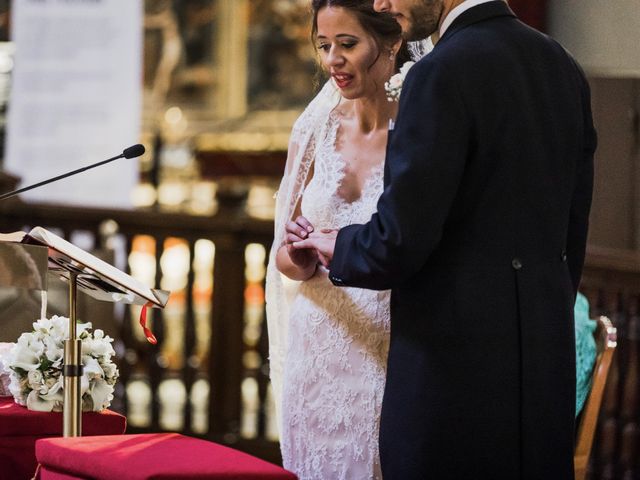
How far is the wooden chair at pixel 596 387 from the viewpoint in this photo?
3.18 metres

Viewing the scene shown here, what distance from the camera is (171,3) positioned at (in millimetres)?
10414

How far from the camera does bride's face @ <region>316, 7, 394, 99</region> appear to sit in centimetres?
299

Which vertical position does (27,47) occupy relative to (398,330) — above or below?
above

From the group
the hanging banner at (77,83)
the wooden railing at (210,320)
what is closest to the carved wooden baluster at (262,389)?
the wooden railing at (210,320)

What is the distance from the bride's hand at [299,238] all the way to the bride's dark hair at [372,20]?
1.75ft

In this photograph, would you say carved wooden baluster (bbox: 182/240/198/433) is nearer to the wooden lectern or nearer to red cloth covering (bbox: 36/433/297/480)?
the wooden lectern

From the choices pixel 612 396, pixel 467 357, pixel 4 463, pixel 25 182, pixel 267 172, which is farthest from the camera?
pixel 267 172

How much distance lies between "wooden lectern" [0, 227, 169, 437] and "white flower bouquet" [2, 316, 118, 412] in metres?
0.13

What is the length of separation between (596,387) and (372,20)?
1108 mm

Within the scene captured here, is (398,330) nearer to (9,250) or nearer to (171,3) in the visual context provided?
(9,250)

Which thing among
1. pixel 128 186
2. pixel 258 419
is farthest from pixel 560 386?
pixel 128 186

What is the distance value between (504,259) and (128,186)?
4550 millimetres

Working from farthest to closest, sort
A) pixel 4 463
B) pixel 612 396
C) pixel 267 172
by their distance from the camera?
pixel 267 172, pixel 612 396, pixel 4 463

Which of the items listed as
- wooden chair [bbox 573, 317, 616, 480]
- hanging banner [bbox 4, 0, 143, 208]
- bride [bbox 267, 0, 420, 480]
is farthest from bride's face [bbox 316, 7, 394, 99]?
hanging banner [bbox 4, 0, 143, 208]
